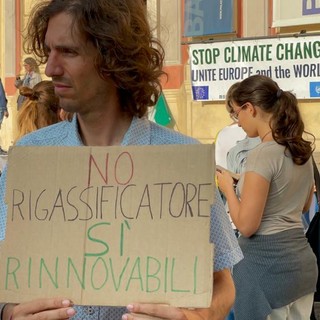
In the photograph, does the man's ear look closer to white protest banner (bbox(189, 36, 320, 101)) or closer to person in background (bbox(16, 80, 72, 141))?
person in background (bbox(16, 80, 72, 141))

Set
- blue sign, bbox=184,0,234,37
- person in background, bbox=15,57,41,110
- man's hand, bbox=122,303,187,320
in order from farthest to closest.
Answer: person in background, bbox=15,57,41,110 < blue sign, bbox=184,0,234,37 < man's hand, bbox=122,303,187,320

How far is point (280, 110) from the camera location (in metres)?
3.91

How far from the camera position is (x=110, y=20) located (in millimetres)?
2129

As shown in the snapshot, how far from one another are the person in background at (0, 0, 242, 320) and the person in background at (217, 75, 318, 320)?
1.49 m

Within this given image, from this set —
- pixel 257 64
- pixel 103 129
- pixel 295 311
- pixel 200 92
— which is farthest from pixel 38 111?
pixel 200 92

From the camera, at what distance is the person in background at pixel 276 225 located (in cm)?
370

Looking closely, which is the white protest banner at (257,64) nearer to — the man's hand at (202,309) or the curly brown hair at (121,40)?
the curly brown hair at (121,40)

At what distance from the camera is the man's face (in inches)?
81.4

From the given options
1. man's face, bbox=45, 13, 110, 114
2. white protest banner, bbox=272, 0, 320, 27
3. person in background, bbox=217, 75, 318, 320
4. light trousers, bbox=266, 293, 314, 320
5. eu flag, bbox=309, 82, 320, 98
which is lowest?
light trousers, bbox=266, 293, 314, 320

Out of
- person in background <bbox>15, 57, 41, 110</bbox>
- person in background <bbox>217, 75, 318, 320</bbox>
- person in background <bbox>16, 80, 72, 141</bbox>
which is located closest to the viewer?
person in background <bbox>217, 75, 318, 320</bbox>

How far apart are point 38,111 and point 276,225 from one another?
3.68ft

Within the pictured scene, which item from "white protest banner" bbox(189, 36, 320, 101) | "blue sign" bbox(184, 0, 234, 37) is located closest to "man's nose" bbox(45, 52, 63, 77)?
"white protest banner" bbox(189, 36, 320, 101)

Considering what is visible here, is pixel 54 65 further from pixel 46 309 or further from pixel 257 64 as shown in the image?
pixel 257 64

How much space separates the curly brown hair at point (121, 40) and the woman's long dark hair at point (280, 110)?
5.13 ft
